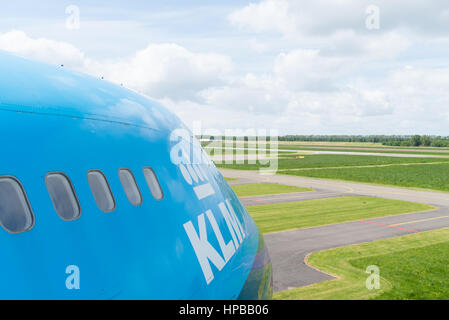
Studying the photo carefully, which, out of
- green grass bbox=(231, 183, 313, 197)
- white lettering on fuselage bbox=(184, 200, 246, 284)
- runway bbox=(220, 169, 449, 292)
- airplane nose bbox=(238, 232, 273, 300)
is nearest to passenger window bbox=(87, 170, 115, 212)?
white lettering on fuselage bbox=(184, 200, 246, 284)

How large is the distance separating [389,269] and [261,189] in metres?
30.5

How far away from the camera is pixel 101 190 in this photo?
471 centimetres

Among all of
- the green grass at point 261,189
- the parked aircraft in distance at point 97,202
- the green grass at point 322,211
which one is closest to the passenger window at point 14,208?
the parked aircraft in distance at point 97,202

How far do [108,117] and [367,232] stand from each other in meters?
24.5

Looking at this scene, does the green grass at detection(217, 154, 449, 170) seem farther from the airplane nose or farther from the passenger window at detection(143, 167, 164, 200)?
the passenger window at detection(143, 167, 164, 200)

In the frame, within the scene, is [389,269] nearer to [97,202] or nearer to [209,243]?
[209,243]

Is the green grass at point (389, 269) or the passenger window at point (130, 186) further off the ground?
the passenger window at point (130, 186)

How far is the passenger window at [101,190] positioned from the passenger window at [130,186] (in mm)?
343

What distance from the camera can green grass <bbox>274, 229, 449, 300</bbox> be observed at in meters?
16.0

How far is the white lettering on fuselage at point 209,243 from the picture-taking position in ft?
19.5

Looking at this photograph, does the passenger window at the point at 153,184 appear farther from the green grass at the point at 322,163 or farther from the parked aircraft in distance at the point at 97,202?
the green grass at the point at 322,163

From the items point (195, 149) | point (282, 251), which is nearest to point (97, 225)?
point (195, 149)

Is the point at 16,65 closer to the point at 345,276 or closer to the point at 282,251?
the point at 345,276

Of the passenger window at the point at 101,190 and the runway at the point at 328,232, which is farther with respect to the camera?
the runway at the point at 328,232
